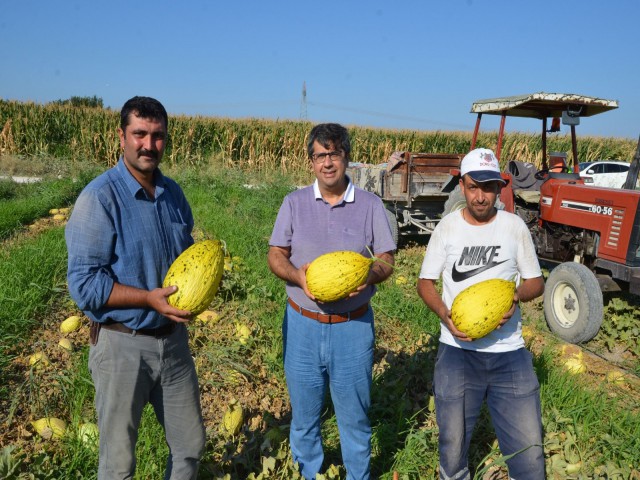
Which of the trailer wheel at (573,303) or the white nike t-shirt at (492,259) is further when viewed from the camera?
the trailer wheel at (573,303)

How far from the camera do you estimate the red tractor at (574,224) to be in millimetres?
5285

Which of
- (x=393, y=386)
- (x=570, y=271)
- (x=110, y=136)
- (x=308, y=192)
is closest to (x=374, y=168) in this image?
(x=570, y=271)

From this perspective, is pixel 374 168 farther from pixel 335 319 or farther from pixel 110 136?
pixel 110 136

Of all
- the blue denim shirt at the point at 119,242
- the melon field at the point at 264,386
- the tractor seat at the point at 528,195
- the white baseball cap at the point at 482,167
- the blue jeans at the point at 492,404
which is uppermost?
the white baseball cap at the point at 482,167

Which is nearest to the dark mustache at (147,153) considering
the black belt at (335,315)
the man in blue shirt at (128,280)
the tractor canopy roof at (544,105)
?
the man in blue shirt at (128,280)

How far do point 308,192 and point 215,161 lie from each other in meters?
19.6

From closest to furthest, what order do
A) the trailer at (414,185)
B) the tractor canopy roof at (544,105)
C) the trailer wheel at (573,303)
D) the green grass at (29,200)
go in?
1. the trailer wheel at (573,303)
2. the tractor canopy roof at (544,105)
3. the trailer at (414,185)
4. the green grass at (29,200)

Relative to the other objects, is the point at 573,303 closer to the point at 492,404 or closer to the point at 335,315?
the point at 492,404

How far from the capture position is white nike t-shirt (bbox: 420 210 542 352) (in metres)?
2.53

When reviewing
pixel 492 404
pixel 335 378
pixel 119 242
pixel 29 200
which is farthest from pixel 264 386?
pixel 29 200

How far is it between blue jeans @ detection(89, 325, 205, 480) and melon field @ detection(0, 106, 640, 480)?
38 centimetres

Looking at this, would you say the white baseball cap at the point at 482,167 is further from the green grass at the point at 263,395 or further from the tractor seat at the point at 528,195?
the tractor seat at the point at 528,195

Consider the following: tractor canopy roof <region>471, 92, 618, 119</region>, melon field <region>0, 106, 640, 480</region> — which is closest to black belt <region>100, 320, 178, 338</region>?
melon field <region>0, 106, 640, 480</region>

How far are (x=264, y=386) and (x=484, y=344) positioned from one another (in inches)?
88.3
